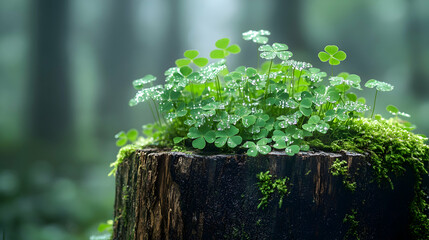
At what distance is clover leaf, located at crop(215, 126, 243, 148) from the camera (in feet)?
3.84

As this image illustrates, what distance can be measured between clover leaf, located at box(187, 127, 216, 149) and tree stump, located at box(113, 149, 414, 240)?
9 centimetres

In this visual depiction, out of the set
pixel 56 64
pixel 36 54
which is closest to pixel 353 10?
pixel 56 64

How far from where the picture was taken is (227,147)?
1.24 m

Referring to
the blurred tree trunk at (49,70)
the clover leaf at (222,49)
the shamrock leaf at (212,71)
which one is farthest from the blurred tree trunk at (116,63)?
the shamrock leaf at (212,71)

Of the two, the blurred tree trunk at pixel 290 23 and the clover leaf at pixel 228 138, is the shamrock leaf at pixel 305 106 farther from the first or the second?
the blurred tree trunk at pixel 290 23

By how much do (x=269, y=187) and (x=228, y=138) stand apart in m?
→ 0.27

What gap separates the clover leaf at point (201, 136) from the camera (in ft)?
3.97

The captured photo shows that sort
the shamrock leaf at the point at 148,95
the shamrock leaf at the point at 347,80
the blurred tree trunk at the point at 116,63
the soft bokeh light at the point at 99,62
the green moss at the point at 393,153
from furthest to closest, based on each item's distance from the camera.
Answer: the blurred tree trunk at the point at 116,63, the soft bokeh light at the point at 99,62, the shamrock leaf at the point at 148,95, the shamrock leaf at the point at 347,80, the green moss at the point at 393,153

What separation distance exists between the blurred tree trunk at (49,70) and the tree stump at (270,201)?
5880mm

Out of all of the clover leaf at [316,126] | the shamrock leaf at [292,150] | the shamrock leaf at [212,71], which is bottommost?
the shamrock leaf at [292,150]

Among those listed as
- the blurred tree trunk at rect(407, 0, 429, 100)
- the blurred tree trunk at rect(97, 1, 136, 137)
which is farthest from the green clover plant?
the blurred tree trunk at rect(97, 1, 136, 137)

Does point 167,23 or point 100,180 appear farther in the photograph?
point 167,23

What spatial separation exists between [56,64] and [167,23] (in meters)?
2.98

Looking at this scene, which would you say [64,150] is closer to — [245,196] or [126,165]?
[126,165]
